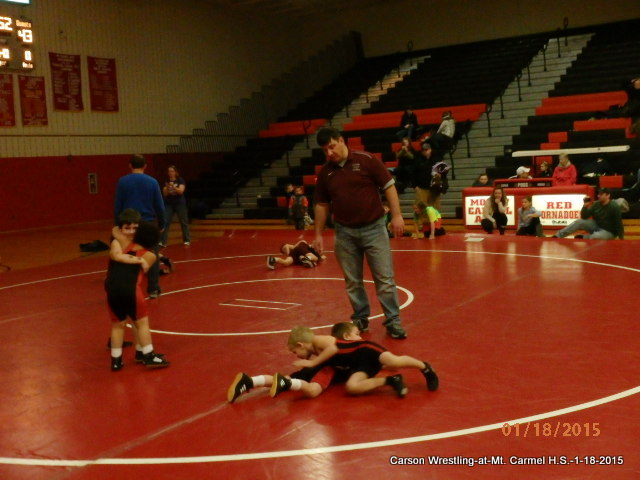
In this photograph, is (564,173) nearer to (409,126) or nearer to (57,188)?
(409,126)

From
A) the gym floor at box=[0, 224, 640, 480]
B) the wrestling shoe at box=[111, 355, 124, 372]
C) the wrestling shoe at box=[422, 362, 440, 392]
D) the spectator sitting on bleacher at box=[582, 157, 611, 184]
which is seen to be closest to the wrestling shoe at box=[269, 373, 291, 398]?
the gym floor at box=[0, 224, 640, 480]

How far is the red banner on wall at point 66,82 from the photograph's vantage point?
19.6 m

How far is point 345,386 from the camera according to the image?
5094mm

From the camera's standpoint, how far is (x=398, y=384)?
15.9ft

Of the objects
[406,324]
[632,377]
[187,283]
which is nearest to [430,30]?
[187,283]

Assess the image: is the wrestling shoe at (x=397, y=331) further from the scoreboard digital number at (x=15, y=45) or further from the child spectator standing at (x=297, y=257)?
the scoreboard digital number at (x=15, y=45)

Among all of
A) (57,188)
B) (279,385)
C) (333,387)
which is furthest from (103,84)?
(279,385)

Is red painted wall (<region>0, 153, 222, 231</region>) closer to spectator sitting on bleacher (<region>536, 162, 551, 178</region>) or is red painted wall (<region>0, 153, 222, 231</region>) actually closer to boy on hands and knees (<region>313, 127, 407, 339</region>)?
spectator sitting on bleacher (<region>536, 162, 551, 178</region>)

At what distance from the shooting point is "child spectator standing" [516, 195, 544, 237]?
13.6 meters

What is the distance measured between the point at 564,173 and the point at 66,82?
1288 cm

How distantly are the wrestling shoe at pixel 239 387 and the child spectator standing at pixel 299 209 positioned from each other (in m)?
12.3

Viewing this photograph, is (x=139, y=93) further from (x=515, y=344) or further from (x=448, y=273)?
(x=515, y=344)

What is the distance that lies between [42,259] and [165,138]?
32.8 feet
